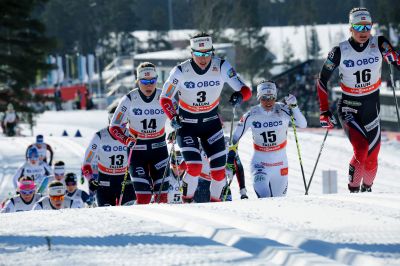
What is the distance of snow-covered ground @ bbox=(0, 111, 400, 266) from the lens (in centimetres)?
591

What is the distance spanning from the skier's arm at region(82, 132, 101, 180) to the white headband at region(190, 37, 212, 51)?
3.54 meters

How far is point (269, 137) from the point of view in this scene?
12.2 meters

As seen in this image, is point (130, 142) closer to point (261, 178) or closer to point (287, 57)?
point (261, 178)

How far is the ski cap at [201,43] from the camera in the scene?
10.6 meters

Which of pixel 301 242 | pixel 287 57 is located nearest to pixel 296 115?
pixel 301 242

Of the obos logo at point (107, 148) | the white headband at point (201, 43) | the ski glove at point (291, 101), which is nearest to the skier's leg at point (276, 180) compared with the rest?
the ski glove at point (291, 101)

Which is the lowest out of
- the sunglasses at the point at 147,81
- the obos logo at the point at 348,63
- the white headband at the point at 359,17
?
the sunglasses at the point at 147,81

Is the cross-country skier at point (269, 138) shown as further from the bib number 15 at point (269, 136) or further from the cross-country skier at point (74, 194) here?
the cross-country skier at point (74, 194)

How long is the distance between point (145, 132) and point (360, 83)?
299 cm

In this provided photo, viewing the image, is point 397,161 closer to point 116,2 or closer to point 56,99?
point 56,99

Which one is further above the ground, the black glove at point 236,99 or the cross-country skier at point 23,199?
the black glove at point 236,99

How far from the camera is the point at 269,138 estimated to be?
12.2 meters

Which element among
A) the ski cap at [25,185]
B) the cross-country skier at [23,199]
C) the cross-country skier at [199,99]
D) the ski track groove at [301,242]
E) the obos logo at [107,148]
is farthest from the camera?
the ski cap at [25,185]

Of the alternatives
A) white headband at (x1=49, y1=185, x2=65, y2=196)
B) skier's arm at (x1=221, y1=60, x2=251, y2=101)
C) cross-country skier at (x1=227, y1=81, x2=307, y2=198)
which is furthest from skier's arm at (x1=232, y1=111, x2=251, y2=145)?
white headband at (x1=49, y1=185, x2=65, y2=196)
